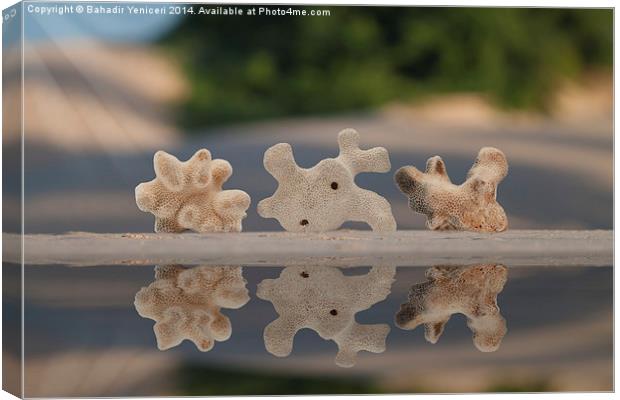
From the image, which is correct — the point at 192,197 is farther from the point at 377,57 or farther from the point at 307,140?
the point at 377,57

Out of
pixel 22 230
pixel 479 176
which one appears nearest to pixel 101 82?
pixel 22 230

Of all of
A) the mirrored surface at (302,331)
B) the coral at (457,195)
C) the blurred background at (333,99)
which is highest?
the blurred background at (333,99)

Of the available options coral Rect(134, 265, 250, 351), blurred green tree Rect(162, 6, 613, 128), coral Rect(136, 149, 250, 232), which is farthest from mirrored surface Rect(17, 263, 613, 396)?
blurred green tree Rect(162, 6, 613, 128)

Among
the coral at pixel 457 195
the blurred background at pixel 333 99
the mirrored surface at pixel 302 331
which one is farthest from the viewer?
the coral at pixel 457 195

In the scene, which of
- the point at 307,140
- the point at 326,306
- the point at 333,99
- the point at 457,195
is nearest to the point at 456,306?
the point at 326,306

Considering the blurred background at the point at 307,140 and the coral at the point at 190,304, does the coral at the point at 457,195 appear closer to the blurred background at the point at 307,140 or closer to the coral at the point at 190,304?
the blurred background at the point at 307,140

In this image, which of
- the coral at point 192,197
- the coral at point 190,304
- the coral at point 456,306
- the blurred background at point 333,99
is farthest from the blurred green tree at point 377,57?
the coral at point 456,306
